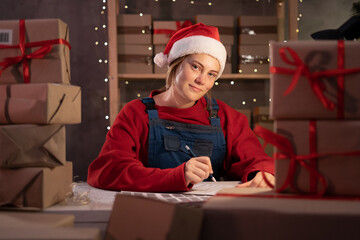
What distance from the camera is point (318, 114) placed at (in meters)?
0.86

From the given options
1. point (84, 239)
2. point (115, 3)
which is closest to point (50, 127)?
point (84, 239)

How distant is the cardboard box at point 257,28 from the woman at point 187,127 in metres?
0.81

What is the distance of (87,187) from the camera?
1.32m

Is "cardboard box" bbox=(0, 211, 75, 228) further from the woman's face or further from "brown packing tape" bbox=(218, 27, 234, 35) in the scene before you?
"brown packing tape" bbox=(218, 27, 234, 35)

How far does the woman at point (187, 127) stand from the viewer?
148 cm

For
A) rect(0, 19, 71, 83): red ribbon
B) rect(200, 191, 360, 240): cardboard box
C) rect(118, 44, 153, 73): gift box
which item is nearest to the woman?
rect(0, 19, 71, 83): red ribbon

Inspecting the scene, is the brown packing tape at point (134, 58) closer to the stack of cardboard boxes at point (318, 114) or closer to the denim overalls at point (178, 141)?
the denim overalls at point (178, 141)

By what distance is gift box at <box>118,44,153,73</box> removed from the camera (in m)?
2.46

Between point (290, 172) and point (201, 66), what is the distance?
0.82 m

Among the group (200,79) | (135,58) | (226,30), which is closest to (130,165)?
(200,79)

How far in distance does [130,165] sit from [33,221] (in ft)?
1.77

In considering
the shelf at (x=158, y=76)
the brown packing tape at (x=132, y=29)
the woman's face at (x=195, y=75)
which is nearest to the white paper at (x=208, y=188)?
the woman's face at (x=195, y=75)

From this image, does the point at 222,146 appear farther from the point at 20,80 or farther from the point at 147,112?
the point at 20,80

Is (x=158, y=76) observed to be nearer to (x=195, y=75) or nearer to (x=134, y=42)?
(x=134, y=42)
